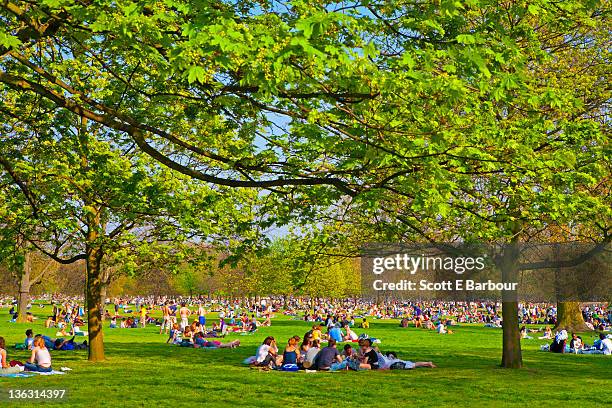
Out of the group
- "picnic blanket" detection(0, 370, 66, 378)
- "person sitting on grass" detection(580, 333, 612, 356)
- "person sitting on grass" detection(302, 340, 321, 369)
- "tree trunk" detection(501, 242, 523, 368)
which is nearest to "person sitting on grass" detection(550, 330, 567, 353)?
"person sitting on grass" detection(580, 333, 612, 356)

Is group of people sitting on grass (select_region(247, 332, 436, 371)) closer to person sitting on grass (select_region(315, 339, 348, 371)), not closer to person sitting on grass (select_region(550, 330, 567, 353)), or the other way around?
person sitting on grass (select_region(315, 339, 348, 371))

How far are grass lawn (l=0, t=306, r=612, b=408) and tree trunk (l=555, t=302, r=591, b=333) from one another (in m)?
20.7

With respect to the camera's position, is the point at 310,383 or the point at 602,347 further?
A: the point at 602,347

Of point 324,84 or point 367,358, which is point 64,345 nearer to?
point 367,358

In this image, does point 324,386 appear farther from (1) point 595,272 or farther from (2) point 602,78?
(1) point 595,272

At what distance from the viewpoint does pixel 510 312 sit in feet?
75.3

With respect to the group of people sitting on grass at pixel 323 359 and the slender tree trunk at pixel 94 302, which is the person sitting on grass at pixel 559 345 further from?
the slender tree trunk at pixel 94 302

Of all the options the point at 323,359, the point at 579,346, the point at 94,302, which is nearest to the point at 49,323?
the point at 94,302

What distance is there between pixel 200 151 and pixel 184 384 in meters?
8.81

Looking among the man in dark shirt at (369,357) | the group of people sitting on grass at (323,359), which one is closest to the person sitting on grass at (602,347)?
the group of people sitting on grass at (323,359)

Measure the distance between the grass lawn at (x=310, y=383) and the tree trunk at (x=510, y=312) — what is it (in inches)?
23.2

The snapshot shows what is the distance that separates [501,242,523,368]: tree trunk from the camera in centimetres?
2267

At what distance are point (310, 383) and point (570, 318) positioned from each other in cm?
3453

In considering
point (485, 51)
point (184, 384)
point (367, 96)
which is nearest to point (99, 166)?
point (184, 384)
